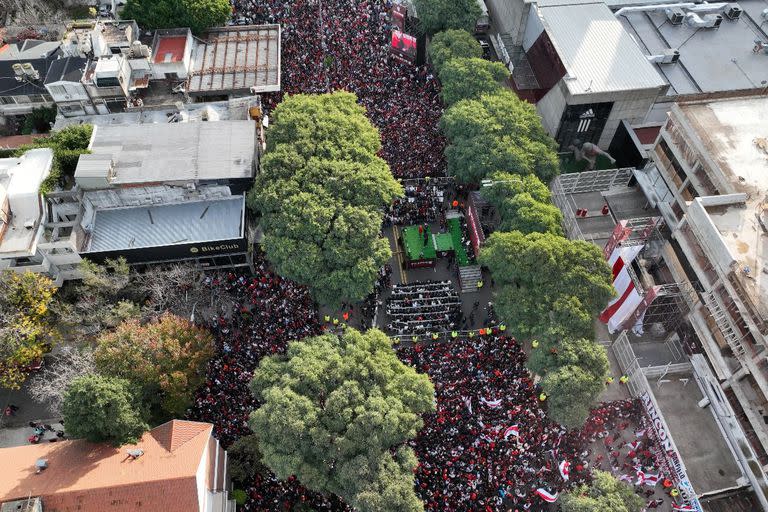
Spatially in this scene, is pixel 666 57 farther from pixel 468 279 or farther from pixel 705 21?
pixel 468 279

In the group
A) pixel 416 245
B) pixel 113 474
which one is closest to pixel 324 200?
pixel 416 245

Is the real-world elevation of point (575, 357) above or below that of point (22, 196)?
below

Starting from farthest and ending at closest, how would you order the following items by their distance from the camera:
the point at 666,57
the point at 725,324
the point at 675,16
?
the point at 675,16
the point at 666,57
the point at 725,324

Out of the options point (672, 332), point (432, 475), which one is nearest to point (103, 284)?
point (432, 475)

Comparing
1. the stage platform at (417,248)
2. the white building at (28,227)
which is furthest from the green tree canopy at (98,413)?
the stage platform at (417,248)

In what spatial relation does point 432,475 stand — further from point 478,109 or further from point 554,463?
point 478,109

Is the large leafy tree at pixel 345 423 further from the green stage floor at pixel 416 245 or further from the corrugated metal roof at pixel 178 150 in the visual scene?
the corrugated metal roof at pixel 178 150

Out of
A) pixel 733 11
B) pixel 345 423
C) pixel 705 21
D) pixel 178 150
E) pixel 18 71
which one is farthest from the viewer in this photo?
pixel 733 11

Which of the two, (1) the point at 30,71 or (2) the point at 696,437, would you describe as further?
(1) the point at 30,71

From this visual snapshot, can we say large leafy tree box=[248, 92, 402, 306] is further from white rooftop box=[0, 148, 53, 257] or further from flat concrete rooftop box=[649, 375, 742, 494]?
flat concrete rooftop box=[649, 375, 742, 494]
